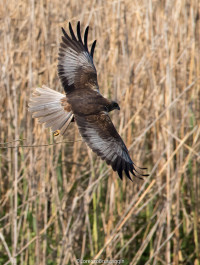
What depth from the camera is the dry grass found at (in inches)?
137

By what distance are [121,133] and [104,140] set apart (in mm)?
768

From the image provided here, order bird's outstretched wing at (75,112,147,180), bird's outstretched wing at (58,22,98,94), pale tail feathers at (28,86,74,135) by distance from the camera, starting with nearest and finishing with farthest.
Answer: bird's outstretched wing at (75,112,147,180), pale tail feathers at (28,86,74,135), bird's outstretched wing at (58,22,98,94)

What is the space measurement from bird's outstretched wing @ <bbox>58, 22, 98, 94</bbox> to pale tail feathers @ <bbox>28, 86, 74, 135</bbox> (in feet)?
0.53

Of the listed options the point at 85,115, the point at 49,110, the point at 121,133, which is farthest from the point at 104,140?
the point at 121,133

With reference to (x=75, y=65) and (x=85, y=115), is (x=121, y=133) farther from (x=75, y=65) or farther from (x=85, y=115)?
(x=85, y=115)

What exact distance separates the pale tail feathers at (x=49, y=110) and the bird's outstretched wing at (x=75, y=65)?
161mm

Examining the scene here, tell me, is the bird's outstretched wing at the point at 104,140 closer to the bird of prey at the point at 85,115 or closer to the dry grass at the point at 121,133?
the bird of prey at the point at 85,115

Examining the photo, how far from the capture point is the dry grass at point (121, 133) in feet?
11.4

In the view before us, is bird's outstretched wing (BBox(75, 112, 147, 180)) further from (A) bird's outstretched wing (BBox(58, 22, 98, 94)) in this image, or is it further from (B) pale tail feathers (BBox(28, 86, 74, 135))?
(A) bird's outstretched wing (BBox(58, 22, 98, 94))

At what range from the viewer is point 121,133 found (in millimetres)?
3643

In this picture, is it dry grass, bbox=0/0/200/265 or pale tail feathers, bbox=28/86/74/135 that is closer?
pale tail feathers, bbox=28/86/74/135

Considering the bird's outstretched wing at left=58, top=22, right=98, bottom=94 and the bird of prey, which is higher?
the bird's outstretched wing at left=58, top=22, right=98, bottom=94

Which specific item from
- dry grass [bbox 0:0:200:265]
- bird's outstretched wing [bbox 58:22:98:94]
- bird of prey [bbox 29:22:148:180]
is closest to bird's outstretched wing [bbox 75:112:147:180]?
bird of prey [bbox 29:22:148:180]

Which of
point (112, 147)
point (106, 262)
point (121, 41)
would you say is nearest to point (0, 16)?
point (121, 41)
